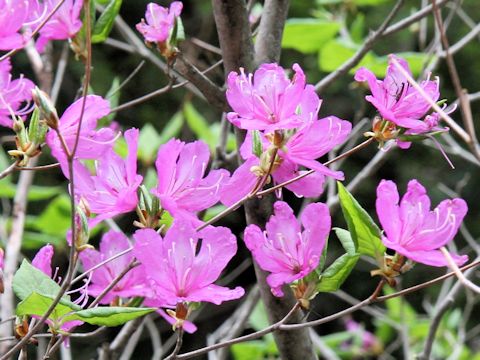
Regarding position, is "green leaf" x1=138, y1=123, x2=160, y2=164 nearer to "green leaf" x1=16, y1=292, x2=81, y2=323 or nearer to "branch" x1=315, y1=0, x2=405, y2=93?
"branch" x1=315, y1=0, x2=405, y2=93

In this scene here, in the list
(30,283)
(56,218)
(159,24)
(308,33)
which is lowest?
(56,218)

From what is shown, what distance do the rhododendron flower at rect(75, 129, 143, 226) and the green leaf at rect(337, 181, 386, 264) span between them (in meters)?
0.16

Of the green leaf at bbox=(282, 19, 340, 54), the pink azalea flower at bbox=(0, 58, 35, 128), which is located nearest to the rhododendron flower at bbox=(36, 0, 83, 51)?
the pink azalea flower at bbox=(0, 58, 35, 128)

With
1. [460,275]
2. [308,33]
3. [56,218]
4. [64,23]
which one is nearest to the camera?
[460,275]

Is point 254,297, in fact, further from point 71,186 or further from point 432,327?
point 71,186

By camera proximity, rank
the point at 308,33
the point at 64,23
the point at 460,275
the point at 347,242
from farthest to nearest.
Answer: the point at 308,33 → the point at 64,23 → the point at 347,242 → the point at 460,275

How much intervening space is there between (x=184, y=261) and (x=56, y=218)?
2.79 ft

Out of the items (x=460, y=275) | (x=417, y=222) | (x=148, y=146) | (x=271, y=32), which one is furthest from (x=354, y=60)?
(x=148, y=146)

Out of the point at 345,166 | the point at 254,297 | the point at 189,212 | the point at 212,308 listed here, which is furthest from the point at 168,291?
the point at 345,166

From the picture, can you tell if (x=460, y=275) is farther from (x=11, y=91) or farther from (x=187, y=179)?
(x=11, y=91)

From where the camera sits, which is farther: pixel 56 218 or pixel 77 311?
pixel 56 218

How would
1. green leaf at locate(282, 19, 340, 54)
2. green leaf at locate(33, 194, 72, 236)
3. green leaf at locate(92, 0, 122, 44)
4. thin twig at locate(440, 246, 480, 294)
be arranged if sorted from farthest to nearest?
1. green leaf at locate(33, 194, 72, 236)
2. green leaf at locate(282, 19, 340, 54)
3. green leaf at locate(92, 0, 122, 44)
4. thin twig at locate(440, 246, 480, 294)

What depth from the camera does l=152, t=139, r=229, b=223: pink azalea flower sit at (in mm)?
666

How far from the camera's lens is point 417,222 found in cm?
65
